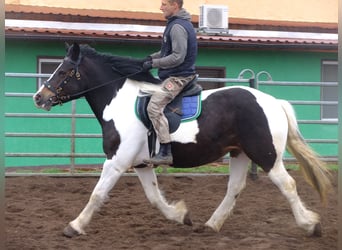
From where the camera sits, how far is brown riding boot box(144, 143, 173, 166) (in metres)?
5.59

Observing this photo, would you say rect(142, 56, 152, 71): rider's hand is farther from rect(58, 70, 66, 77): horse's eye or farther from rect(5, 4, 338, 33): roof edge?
rect(5, 4, 338, 33): roof edge

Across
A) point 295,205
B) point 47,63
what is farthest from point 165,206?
point 47,63

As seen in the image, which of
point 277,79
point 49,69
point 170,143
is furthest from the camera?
point 277,79

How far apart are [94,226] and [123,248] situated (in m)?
0.96

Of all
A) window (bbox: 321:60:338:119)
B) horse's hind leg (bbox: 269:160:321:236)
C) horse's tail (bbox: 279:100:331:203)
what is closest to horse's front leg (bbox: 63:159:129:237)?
horse's hind leg (bbox: 269:160:321:236)

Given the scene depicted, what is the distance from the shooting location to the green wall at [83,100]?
11.0 m

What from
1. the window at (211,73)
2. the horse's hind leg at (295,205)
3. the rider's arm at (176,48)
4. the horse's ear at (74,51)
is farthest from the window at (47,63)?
the horse's hind leg at (295,205)

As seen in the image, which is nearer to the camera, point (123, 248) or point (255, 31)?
point (123, 248)

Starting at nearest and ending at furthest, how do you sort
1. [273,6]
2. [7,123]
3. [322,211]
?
[322,211] < [7,123] < [273,6]

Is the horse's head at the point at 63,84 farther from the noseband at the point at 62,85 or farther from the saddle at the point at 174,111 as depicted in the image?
the saddle at the point at 174,111

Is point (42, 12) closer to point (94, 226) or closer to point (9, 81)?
point (9, 81)

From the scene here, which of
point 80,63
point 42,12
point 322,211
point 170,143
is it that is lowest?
point 322,211

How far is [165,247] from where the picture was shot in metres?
5.15

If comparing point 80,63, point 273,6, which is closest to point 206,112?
point 80,63
